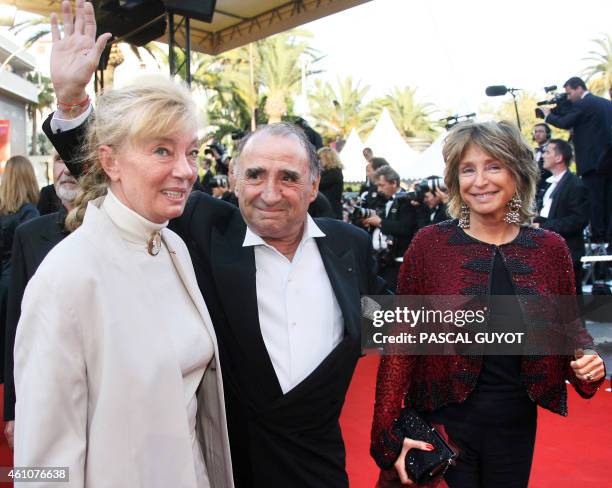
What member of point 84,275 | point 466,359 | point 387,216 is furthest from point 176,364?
point 387,216

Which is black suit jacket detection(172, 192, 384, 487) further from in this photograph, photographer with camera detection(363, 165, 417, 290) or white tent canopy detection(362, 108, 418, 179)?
white tent canopy detection(362, 108, 418, 179)

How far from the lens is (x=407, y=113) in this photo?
141ft

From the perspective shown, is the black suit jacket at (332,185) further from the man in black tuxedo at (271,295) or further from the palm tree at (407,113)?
the palm tree at (407,113)

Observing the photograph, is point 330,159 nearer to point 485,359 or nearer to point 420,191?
point 420,191

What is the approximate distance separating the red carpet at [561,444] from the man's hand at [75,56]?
271cm

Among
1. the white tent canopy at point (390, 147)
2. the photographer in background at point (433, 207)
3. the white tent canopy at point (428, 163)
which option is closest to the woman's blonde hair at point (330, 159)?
the photographer in background at point (433, 207)

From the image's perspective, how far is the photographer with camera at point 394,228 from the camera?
684 cm

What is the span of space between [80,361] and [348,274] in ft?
3.83

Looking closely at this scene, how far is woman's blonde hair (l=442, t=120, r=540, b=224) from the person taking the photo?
2445 millimetres

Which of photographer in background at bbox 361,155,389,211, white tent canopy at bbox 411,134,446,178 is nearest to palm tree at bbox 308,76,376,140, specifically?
white tent canopy at bbox 411,134,446,178

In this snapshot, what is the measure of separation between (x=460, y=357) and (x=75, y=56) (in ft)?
5.56

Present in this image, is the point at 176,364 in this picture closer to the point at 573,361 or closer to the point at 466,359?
the point at 466,359

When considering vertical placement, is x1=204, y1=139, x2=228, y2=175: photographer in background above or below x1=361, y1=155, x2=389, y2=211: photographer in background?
above

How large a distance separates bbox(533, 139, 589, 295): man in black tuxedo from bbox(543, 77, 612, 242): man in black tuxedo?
107 cm
